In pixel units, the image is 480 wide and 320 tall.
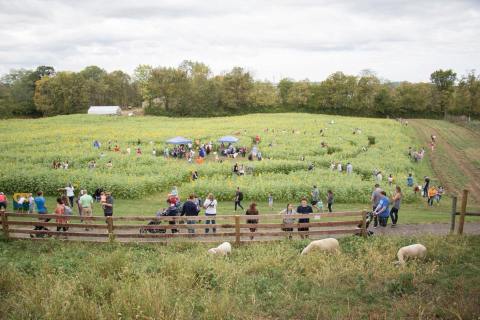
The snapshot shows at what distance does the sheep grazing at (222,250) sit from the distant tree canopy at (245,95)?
81792 mm

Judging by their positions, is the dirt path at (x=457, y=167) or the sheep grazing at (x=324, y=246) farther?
the dirt path at (x=457, y=167)

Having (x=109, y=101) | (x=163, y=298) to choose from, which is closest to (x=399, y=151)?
(x=163, y=298)

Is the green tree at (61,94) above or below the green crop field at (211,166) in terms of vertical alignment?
above

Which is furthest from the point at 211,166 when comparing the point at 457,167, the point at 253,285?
the point at 457,167

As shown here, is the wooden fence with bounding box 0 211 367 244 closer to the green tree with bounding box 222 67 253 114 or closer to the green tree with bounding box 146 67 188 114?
the green tree with bounding box 146 67 188 114

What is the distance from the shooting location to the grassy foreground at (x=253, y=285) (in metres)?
6.71

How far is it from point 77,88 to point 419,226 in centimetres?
9670

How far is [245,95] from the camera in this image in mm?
94875

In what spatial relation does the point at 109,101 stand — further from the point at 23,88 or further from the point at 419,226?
the point at 419,226

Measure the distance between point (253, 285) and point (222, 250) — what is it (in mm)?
2895

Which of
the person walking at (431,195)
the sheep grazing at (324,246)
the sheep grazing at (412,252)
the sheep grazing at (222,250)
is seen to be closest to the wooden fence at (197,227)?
the sheep grazing at (222,250)

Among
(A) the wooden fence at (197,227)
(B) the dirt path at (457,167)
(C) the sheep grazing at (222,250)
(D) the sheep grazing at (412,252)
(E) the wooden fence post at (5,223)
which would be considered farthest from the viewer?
(B) the dirt path at (457,167)

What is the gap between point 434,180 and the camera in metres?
29.8

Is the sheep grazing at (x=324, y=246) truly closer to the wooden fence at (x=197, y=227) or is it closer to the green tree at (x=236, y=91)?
the wooden fence at (x=197, y=227)
